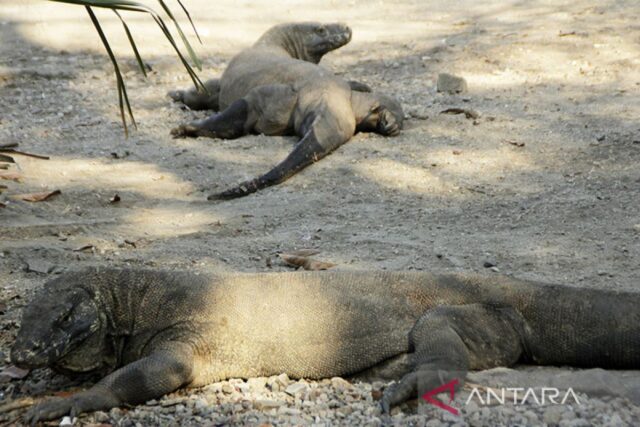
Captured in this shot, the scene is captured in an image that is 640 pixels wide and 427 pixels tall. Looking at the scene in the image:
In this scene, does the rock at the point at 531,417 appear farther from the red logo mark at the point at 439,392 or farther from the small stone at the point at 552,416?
the red logo mark at the point at 439,392

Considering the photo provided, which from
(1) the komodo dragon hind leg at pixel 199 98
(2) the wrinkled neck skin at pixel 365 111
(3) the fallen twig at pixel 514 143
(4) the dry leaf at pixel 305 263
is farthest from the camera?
(1) the komodo dragon hind leg at pixel 199 98

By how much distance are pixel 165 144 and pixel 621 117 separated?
3706 millimetres

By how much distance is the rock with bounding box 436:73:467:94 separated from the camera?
30.6 ft

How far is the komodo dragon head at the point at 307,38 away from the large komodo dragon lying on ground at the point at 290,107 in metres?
0.75

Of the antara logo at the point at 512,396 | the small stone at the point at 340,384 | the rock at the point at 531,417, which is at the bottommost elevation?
the small stone at the point at 340,384

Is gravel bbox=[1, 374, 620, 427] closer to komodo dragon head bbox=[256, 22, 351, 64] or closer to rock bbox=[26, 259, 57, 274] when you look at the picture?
rock bbox=[26, 259, 57, 274]

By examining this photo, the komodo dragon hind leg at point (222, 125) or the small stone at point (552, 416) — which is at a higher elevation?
the small stone at point (552, 416)

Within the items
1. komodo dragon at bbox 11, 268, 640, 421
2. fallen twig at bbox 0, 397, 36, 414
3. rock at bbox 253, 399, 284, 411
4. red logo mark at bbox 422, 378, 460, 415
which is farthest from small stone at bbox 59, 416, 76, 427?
red logo mark at bbox 422, 378, 460, 415

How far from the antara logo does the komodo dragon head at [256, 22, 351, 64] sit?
23.7 feet

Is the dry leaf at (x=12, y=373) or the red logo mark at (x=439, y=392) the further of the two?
the dry leaf at (x=12, y=373)

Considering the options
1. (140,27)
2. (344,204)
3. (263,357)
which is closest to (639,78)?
(344,204)

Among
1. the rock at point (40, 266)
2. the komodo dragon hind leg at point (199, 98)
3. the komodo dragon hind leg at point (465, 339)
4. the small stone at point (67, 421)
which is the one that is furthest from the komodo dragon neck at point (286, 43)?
the small stone at point (67, 421)

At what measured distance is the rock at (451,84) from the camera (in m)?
9.33

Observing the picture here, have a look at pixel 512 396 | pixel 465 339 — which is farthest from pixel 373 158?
pixel 512 396
